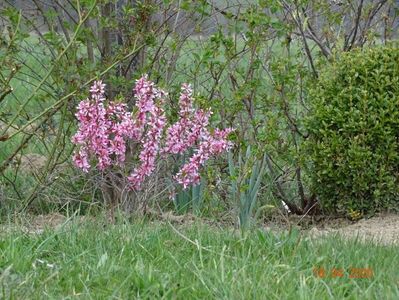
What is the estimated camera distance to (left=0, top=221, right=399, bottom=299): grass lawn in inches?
158

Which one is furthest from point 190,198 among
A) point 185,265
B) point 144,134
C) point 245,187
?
point 185,265

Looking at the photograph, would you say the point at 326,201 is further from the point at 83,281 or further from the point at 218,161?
the point at 83,281

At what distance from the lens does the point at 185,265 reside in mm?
4422

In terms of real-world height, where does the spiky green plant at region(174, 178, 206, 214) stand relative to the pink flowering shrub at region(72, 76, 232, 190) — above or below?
below

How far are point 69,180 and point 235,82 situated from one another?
4.69 ft

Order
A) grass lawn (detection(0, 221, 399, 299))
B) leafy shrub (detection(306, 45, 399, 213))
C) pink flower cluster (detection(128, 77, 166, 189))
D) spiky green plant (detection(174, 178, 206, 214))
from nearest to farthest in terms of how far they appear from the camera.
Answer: grass lawn (detection(0, 221, 399, 299)), pink flower cluster (detection(128, 77, 166, 189)), leafy shrub (detection(306, 45, 399, 213)), spiky green plant (detection(174, 178, 206, 214))

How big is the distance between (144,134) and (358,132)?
148 cm

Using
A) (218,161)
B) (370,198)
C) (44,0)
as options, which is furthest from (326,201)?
(44,0)
